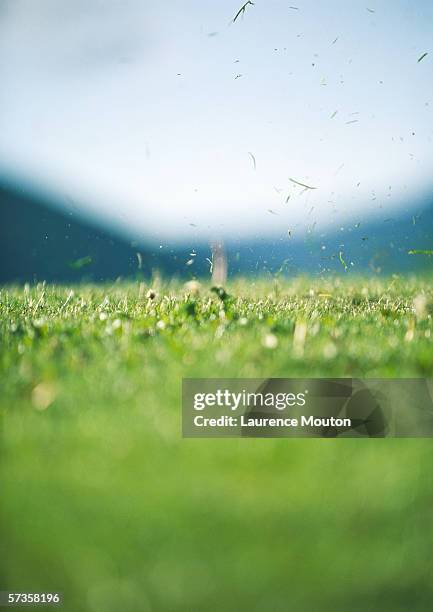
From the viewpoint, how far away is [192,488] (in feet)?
7.70

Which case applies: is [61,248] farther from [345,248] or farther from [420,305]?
[420,305]

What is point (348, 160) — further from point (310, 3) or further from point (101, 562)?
point (101, 562)

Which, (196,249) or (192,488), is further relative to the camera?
(196,249)

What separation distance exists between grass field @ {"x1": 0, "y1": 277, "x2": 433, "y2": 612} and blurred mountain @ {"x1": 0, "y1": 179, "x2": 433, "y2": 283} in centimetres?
43

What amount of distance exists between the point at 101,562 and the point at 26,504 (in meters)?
0.37

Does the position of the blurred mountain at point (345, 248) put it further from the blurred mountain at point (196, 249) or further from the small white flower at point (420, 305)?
the small white flower at point (420, 305)

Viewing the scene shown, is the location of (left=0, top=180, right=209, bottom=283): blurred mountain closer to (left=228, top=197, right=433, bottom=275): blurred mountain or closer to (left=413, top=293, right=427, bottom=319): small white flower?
(left=228, top=197, right=433, bottom=275): blurred mountain

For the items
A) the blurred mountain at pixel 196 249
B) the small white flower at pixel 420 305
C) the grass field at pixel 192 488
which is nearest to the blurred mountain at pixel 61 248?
the blurred mountain at pixel 196 249

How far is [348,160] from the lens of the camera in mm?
3260

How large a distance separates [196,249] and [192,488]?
4.70ft

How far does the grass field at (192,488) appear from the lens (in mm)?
2199

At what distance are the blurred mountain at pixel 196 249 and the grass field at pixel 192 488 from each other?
0.43 metres

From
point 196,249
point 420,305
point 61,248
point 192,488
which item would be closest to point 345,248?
point 420,305

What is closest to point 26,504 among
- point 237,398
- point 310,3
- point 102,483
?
point 102,483
